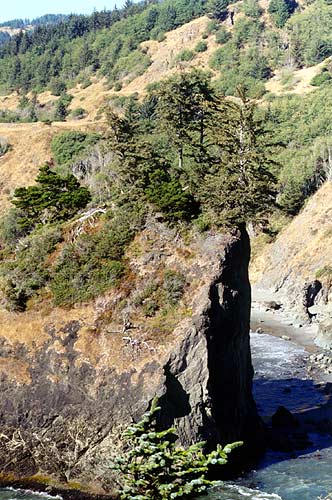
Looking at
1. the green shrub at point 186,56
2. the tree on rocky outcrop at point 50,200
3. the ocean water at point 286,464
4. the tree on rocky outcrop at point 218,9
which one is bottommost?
the ocean water at point 286,464

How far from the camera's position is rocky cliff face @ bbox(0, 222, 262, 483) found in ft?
102

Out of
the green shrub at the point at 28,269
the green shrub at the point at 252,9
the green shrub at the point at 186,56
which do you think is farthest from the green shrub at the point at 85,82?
the green shrub at the point at 28,269

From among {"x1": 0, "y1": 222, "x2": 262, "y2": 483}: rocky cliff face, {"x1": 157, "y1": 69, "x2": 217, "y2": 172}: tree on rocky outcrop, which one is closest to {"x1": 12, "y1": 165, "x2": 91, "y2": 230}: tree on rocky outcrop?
{"x1": 157, "y1": 69, "x2": 217, "y2": 172}: tree on rocky outcrop

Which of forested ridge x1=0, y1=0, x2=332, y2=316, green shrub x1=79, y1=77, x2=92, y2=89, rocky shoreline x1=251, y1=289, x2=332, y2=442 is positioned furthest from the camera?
green shrub x1=79, y1=77, x2=92, y2=89

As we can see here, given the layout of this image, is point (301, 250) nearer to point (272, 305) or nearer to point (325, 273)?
point (325, 273)

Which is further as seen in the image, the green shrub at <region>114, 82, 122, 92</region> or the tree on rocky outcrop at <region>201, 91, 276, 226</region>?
the green shrub at <region>114, 82, 122, 92</region>

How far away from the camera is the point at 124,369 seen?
3198 cm

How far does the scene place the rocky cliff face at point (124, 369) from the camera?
3100cm

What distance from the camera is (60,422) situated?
31547mm

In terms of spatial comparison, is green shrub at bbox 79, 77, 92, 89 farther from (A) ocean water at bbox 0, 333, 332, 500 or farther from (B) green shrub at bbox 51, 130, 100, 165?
(A) ocean water at bbox 0, 333, 332, 500

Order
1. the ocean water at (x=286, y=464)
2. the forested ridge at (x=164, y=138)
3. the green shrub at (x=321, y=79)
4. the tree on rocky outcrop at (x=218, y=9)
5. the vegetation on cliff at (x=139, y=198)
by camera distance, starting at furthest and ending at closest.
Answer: the tree on rocky outcrop at (x=218, y=9) → the green shrub at (x=321, y=79) → the forested ridge at (x=164, y=138) → the vegetation on cliff at (x=139, y=198) → the ocean water at (x=286, y=464)

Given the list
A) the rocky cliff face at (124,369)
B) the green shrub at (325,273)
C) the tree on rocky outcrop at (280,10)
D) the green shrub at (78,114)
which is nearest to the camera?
the rocky cliff face at (124,369)

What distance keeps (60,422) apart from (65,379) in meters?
2.16

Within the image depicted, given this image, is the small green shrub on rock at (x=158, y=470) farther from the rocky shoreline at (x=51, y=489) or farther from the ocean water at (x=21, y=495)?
the ocean water at (x=21, y=495)
